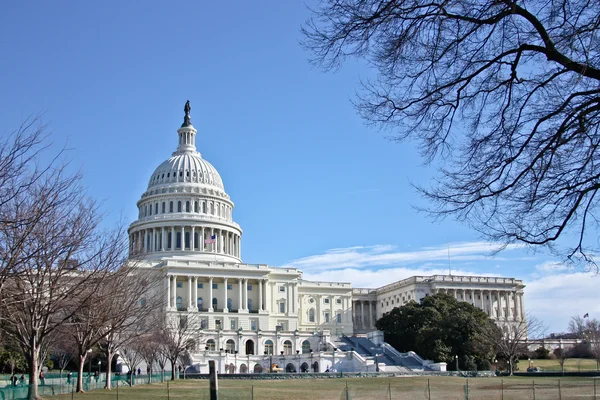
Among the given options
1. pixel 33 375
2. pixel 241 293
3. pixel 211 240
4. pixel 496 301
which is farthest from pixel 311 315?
pixel 33 375

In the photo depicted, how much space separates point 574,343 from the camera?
437 feet

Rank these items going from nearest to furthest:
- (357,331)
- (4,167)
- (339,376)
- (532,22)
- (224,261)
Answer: (532,22) < (4,167) < (339,376) < (224,261) < (357,331)

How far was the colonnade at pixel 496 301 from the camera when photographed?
489ft

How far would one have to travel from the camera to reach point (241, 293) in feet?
421

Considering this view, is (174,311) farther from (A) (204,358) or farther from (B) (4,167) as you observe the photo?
(B) (4,167)

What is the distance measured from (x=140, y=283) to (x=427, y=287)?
98.5 meters

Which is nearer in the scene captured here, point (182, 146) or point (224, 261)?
point (224, 261)

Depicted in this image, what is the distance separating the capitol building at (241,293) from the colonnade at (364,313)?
222 millimetres

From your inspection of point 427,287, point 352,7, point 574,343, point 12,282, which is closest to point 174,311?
point 427,287

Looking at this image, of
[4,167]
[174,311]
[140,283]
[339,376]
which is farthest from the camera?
[174,311]

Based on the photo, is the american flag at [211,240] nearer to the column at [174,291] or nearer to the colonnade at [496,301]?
the column at [174,291]

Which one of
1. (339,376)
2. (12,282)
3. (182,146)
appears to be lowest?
(339,376)

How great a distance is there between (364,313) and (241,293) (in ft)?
139

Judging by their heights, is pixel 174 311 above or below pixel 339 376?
above
